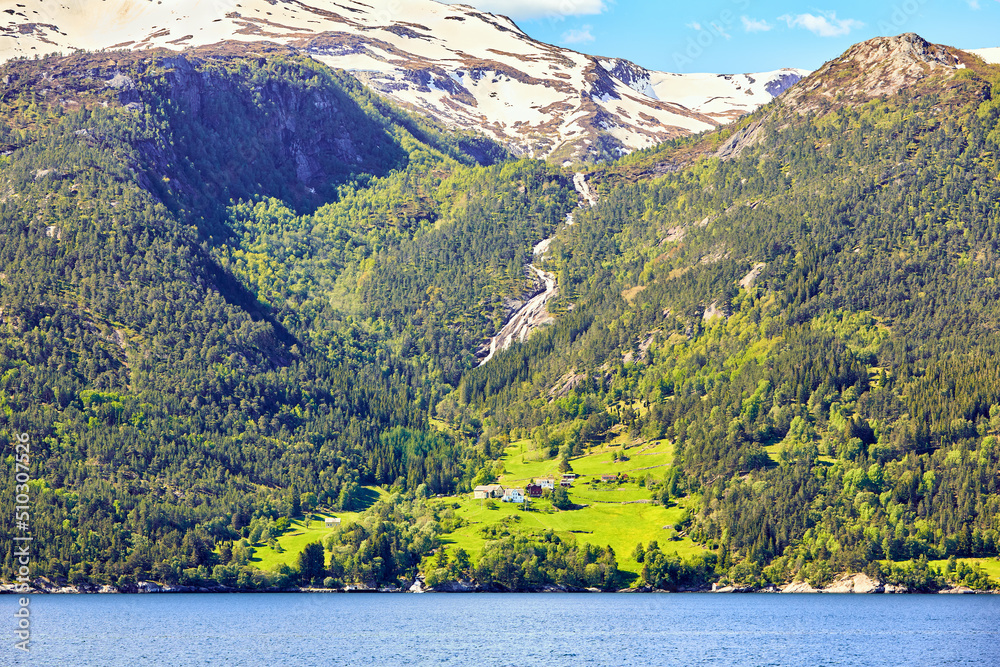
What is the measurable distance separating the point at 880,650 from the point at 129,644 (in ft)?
312

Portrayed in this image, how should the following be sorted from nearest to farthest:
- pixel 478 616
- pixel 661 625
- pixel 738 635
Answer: pixel 738 635
pixel 661 625
pixel 478 616

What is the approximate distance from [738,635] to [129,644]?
265 feet

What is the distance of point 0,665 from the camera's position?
142000mm

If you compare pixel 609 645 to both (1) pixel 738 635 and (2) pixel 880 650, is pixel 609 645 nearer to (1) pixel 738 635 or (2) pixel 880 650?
(1) pixel 738 635

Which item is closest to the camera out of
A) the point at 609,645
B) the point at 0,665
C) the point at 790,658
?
the point at 0,665

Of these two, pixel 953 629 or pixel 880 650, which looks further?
pixel 953 629

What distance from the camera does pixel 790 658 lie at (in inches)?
5979

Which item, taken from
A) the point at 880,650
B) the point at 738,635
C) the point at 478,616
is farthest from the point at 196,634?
the point at 880,650

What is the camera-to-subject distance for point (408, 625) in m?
188

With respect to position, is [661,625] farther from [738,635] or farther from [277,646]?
[277,646]

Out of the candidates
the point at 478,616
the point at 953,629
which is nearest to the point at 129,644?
the point at 478,616

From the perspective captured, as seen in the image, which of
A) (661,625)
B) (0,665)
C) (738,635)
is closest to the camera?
(0,665)

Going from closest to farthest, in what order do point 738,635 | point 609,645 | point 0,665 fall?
point 0,665 < point 609,645 < point 738,635

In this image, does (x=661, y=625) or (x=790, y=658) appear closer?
(x=790, y=658)
